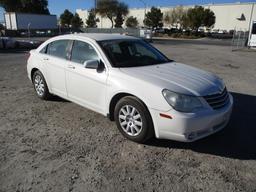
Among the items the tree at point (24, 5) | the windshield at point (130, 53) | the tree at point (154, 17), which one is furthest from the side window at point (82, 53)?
the tree at point (24, 5)

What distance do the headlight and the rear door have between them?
2272 millimetres

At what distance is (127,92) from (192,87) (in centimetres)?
93

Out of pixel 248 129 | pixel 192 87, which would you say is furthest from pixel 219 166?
pixel 248 129

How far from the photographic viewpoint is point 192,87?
3783mm

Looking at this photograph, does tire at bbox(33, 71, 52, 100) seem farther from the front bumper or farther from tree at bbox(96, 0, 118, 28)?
tree at bbox(96, 0, 118, 28)

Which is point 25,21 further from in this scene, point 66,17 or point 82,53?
point 82,53

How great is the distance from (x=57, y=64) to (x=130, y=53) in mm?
1458

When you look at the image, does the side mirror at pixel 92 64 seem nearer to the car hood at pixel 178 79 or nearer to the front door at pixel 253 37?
the car hood at pixel 178 79

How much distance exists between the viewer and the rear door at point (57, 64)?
5.13 metres

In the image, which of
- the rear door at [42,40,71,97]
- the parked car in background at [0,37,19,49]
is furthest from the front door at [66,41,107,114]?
the parked car in background at [0,37,19,49]

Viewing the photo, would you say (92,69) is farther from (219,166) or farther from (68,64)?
(219,166)

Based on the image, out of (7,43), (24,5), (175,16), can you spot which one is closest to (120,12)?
(175,16)

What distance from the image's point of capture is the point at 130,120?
4.04m

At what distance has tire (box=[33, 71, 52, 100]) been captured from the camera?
5781 mm
